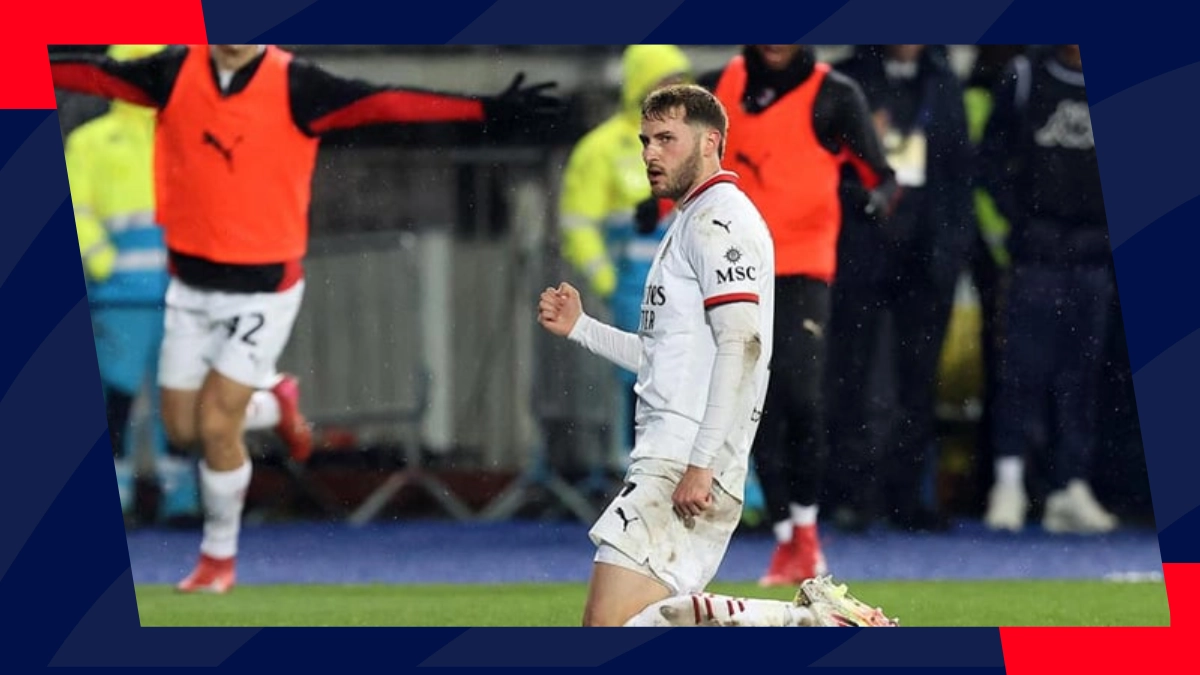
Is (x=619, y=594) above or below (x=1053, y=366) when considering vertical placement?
below

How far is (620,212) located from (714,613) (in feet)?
6.10

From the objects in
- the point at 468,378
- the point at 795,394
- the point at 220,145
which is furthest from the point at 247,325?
A: the point at 795,394

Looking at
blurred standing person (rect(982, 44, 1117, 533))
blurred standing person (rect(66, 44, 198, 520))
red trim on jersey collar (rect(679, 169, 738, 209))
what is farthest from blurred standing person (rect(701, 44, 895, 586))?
blurred standing person (rect(66, 44, 198, 520))

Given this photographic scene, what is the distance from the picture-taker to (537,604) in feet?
27.7

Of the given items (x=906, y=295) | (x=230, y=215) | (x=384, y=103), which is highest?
(x=384, y=103)

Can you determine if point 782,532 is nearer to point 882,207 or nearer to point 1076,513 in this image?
point 1076,513

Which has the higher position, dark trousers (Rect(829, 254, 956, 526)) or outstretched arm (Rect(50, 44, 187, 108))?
outstretched arm (Rect(50, 44, 187, 108))

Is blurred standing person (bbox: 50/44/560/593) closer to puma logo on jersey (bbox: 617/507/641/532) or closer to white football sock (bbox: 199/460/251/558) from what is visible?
white football sock (bbox: 199/460/251/558)

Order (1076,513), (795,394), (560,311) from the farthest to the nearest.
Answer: (1076,513) < (795,394) < (560,311)

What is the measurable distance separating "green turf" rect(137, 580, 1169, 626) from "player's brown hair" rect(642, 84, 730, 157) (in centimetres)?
184

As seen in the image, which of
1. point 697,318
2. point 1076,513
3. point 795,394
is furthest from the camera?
point 1076,513

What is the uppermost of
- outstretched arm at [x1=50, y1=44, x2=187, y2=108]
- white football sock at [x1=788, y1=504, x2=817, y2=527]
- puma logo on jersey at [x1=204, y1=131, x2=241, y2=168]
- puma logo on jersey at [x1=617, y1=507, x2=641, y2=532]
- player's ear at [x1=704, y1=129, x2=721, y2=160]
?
outstretched arm at [x1=50, y1=44, x2=187, y2=108]

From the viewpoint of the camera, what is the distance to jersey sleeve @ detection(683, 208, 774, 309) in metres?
7.09

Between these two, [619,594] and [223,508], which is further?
[223,508]
